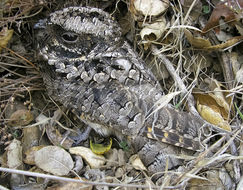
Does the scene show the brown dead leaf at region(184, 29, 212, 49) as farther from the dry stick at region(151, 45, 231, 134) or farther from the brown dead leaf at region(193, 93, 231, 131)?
the brown dead leaf at region(193, 93, 231, 131)

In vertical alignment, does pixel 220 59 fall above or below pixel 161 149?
above

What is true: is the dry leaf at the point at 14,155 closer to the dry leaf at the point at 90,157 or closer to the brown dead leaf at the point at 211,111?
the dry leaf at the point at 90,157

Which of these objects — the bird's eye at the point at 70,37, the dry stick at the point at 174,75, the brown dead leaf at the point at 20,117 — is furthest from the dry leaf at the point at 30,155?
the dry stick at the point at 174,75

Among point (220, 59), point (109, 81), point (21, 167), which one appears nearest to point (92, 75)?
point (109, 81)

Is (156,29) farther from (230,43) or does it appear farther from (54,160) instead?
(54,160)

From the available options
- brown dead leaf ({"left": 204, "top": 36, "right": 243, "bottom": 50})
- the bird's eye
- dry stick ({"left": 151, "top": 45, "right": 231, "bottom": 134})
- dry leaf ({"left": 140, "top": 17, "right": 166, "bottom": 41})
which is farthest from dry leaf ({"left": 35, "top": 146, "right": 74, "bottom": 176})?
brown dead leaf ({"left": 204, "top": 36, "right": 243, "bottom": 50})

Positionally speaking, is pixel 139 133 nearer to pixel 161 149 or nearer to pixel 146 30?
pixel 161 149
